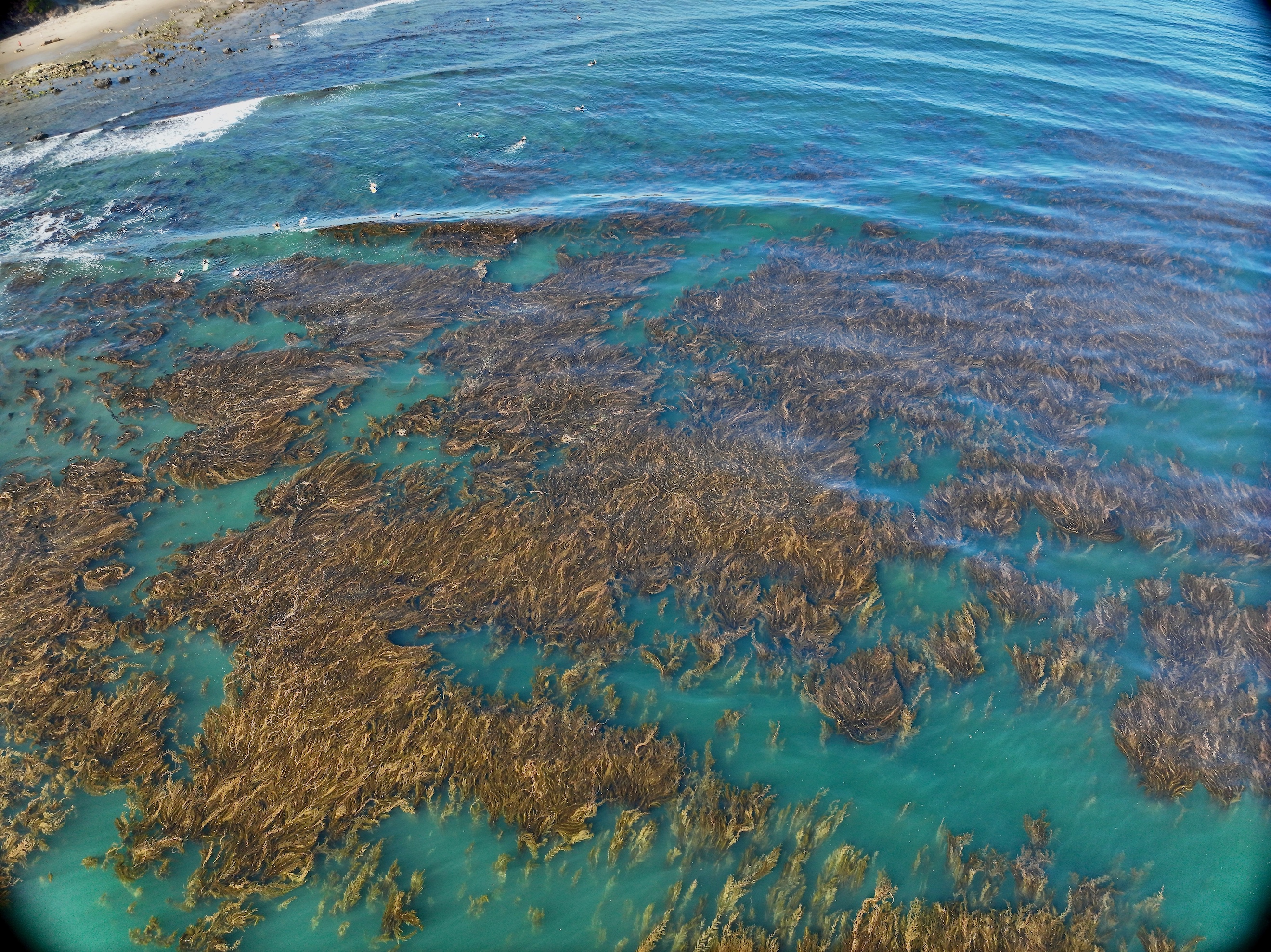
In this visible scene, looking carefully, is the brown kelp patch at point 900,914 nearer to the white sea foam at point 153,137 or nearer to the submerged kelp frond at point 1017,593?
the submerged kelp frond at point 1017,593

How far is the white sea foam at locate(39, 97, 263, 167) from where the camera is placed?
14664mm

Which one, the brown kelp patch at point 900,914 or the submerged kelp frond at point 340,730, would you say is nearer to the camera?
the brown kelp patch at point 900,914

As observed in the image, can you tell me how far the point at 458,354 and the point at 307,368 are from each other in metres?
2.18

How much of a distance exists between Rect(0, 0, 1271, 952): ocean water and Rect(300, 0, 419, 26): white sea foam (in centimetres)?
18

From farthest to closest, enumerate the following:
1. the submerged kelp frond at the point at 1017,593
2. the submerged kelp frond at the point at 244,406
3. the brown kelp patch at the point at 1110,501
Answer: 1. the submerged kelp frond at the point at 244,406
2. the brown kelp patch at the point at 1110,501
3. the submerged kelp frond at the point at 1017,593

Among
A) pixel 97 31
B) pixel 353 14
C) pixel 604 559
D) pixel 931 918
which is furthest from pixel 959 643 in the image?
pixel 97 31

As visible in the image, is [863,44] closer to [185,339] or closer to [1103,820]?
[185,339]

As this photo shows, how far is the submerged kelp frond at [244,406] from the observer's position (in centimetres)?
812

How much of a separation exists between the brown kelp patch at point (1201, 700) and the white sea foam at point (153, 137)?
20.0 metres

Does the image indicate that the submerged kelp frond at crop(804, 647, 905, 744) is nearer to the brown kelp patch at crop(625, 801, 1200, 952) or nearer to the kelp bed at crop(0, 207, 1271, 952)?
the kelp bed at crop(0, 207, 1271, 952)

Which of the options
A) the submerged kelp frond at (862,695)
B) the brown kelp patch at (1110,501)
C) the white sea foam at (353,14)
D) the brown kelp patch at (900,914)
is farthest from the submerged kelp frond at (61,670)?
the white sea foam at (353,14)

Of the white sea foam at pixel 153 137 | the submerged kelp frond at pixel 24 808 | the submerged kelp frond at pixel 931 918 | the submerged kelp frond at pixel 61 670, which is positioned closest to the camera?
the submerged kelp frond at pixel 931 918

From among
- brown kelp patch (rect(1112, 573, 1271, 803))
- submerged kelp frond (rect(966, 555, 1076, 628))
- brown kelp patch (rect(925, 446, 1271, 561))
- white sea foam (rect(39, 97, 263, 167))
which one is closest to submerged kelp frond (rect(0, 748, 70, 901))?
submerged kelp frond (rect(966, 555, 1076, 628))

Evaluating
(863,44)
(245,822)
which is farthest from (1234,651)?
(863,44)
